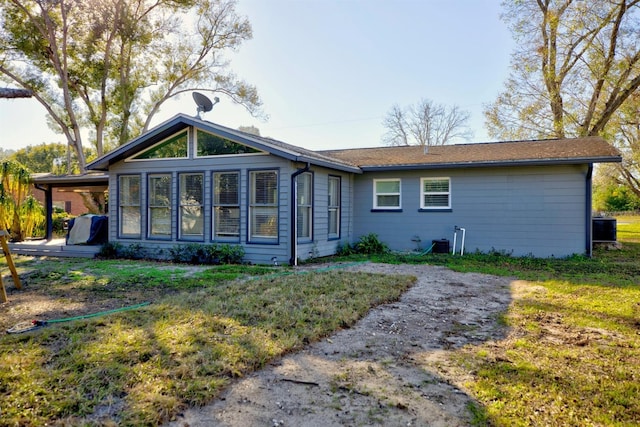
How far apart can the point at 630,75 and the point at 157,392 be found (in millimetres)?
19792

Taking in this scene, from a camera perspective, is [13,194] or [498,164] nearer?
[498,164]

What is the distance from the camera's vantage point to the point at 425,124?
31.6 meters

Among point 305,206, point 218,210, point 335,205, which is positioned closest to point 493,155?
point 335,205

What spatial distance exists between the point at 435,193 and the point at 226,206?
5429 millimetres

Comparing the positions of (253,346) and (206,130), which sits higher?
(206,130)

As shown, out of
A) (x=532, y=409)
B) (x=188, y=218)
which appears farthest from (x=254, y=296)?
(x=188, y=218)

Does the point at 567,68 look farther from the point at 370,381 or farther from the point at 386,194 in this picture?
the point at 370,381

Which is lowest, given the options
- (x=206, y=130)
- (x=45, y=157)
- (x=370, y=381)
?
(x=370, y=381)

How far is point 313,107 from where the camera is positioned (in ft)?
84.4

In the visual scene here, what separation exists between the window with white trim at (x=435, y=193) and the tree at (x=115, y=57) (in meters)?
14.1

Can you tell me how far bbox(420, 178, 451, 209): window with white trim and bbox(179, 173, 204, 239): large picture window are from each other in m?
5.67

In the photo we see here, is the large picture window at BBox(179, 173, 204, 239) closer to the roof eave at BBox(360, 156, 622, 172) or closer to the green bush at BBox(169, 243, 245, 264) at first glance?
the green bush at BBox(169, 243, 245, 264)

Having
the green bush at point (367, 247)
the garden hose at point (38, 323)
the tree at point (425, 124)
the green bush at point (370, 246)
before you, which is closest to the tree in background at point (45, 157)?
the tree at point (425, 124)

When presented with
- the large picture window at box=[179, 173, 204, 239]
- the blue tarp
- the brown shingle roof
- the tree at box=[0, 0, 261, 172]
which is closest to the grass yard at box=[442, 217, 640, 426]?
the brown shingle roof
